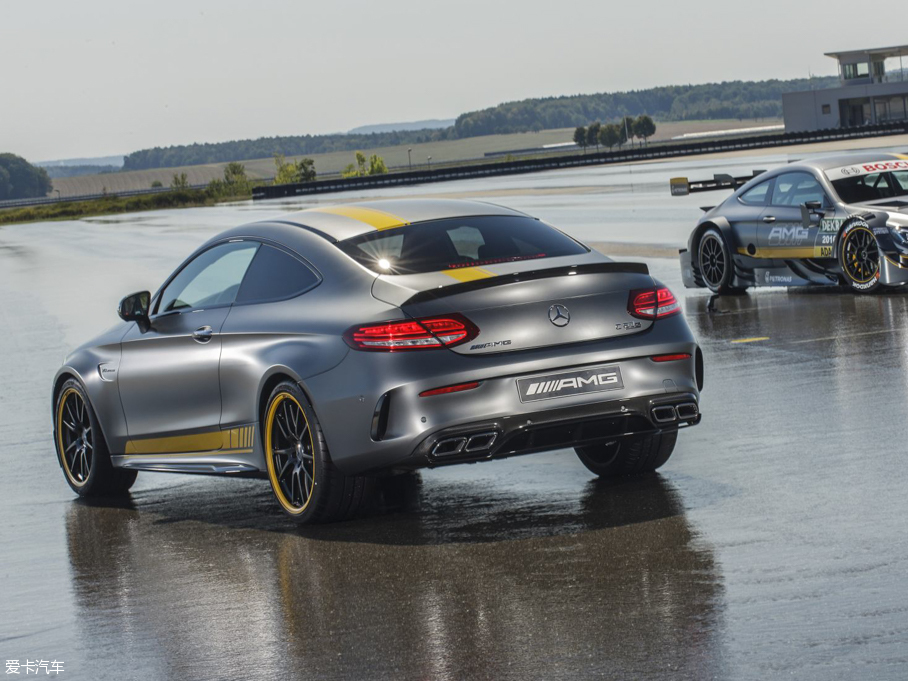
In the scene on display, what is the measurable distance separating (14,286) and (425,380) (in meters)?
23.0

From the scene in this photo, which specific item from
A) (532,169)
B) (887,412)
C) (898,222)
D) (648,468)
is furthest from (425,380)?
(532,169)

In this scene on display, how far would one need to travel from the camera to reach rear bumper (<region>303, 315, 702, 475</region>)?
21.0 ft

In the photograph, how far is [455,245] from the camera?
7418 millimetres

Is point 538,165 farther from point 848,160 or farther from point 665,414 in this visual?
point 665,414

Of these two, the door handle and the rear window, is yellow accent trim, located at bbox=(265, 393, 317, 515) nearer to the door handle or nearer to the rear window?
the door handle

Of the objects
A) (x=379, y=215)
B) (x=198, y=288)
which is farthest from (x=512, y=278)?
(x=198, y=288)

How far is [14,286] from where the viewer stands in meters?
27.8

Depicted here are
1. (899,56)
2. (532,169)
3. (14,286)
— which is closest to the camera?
(14,286)

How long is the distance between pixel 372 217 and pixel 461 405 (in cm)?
156

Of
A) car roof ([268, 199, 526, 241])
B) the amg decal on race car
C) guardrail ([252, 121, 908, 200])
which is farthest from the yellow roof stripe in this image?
guardrail ([252, 121, 908, 200])

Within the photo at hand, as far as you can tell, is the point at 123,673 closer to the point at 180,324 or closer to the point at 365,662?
the point at 365,662

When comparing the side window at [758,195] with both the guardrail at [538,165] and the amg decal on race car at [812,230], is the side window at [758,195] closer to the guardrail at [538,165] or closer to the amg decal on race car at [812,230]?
the amg decal on race car at [812,230]

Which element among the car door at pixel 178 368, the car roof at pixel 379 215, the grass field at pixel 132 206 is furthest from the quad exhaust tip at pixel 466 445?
the grass field at pixel 132 206

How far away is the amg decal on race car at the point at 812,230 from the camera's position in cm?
1470
